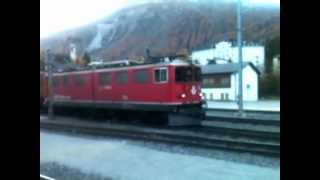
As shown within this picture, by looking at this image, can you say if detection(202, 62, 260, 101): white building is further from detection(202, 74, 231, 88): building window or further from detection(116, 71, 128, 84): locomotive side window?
detection(116, 71, 128, 84): locomotive side window

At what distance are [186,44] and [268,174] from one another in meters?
20.8

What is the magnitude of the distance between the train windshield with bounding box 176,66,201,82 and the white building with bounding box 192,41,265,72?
9.31 m

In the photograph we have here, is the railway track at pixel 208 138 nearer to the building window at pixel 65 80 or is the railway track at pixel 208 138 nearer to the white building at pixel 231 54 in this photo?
the building window at pixel 65 80

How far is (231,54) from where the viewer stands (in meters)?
25.4

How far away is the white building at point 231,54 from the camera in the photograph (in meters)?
25.0

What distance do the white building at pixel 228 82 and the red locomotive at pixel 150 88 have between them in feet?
23.2

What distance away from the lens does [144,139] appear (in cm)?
1099

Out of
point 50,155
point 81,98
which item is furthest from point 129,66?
point 50,155

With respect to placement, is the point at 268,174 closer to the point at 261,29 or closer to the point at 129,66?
the point at 129,66

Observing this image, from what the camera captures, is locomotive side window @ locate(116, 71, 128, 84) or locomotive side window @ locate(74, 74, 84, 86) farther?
locomotive side window @ locate(74, 74, 84, 86)

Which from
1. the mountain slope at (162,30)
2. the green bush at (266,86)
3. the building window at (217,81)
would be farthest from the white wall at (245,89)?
the mountain slope at (162,30)

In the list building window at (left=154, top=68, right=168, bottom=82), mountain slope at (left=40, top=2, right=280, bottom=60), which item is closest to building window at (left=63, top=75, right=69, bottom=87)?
mountain slope at (left=40, top=2, right=280, bottom=60)

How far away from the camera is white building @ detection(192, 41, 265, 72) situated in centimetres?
2500

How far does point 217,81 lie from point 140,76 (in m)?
8.74
